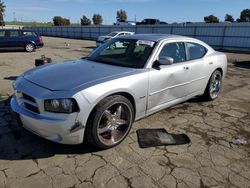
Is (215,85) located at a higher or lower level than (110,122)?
higher

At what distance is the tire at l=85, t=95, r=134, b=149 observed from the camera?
3.07m


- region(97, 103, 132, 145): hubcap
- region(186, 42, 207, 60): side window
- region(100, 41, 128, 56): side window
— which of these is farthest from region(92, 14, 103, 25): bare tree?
region(97, 103, 132, 145): hubcap

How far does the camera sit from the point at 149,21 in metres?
39.0

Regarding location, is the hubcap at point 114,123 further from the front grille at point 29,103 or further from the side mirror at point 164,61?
the side mirror at point 164,61

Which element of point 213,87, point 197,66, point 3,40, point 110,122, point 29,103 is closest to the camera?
point 29,103

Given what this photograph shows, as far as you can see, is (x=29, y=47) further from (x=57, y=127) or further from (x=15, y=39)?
Answer: (x=57, y=127)

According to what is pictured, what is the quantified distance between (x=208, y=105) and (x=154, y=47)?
2.23m

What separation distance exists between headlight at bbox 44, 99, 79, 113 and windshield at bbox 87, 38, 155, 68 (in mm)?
1322

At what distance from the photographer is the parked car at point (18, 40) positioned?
14.7m

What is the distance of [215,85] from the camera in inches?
225

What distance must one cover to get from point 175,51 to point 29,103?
108 inches

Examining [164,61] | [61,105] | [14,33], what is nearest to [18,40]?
[14,33]

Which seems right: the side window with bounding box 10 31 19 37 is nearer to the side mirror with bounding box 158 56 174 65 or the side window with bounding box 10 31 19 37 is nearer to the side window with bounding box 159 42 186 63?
the side window with bounding box 159 42 186 63

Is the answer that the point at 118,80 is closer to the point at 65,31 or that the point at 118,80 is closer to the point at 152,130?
the point at 152,130
